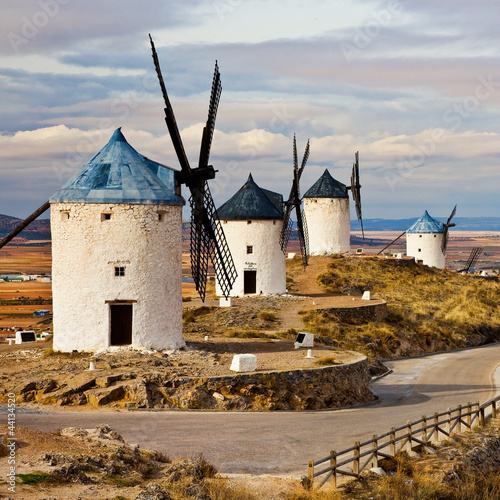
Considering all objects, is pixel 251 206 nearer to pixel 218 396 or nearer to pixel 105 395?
pixel 218 396

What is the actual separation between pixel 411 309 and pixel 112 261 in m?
24.2

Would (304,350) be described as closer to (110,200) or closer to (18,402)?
(110,200)

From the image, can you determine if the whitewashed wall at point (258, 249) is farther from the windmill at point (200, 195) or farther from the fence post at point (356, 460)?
the fence post at point (356, 460)

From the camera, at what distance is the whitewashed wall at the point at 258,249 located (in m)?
38.0

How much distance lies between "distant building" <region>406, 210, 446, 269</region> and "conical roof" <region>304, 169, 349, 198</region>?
10.3m

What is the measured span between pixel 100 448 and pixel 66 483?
1721mm

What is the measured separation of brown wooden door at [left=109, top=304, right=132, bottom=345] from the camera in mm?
21188

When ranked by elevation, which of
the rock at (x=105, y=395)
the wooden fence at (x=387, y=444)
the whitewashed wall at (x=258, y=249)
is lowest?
the wooden fence at (x=387, y=444)

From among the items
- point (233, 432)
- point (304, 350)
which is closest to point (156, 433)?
point (233, 432)

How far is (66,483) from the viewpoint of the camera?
11.3 m

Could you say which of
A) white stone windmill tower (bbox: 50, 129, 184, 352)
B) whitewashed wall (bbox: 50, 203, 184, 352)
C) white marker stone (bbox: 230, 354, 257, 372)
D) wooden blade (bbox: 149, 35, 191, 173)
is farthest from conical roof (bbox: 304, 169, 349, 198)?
white marker stone (bbox: 230, 354, 257, 372)

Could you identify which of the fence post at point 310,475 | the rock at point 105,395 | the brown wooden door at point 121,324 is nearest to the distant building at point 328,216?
the brown wooden door at point 121,324

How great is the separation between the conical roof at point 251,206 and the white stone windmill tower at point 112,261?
1642 cm

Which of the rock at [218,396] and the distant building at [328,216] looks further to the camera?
the distant building at [328,216]
